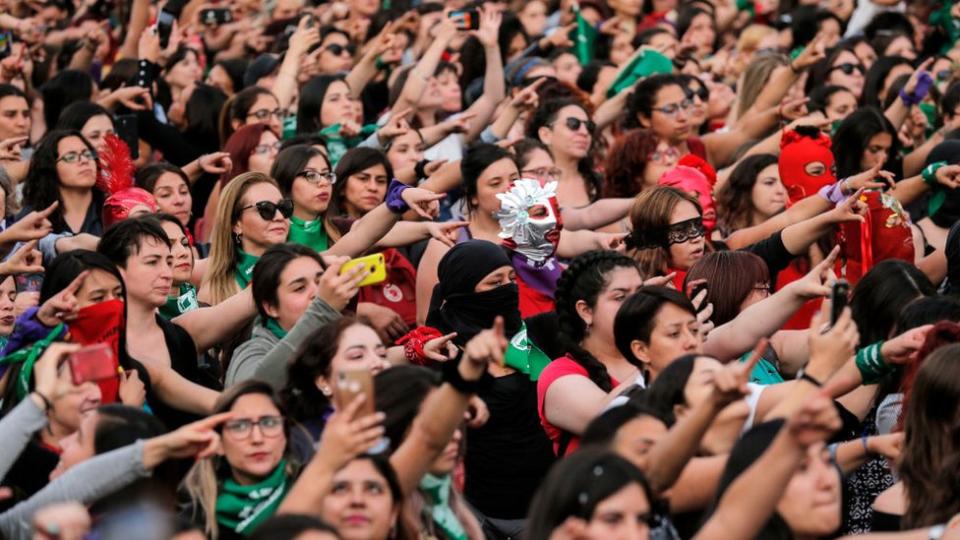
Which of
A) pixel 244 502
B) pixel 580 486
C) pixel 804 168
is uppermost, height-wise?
pixel 580 486

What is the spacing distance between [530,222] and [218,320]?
1.59m

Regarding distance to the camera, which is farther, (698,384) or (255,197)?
(255,197)

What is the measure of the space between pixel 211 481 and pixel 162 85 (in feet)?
24.6

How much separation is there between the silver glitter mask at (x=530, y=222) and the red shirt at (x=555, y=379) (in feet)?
4.88

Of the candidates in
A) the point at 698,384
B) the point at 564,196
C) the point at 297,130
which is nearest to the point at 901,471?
the point at 698,384

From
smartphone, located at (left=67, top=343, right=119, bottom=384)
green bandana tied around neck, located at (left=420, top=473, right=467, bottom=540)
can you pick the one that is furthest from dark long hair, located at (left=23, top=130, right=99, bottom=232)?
green bandana tied around neck, located at (left=420, top=473, right=467, bottom=540)

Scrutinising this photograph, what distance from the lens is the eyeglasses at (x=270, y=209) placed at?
25.6ft

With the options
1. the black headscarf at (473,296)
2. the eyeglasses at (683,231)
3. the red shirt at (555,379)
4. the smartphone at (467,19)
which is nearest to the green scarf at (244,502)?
the red shirt at (555,379)

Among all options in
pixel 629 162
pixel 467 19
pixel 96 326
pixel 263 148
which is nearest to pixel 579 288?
pixel 96 326

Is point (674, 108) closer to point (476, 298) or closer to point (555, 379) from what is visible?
point (476, 298)

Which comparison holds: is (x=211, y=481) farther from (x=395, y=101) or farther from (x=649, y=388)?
(x=395, y=101)

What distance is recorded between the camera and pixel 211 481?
5391 millimetres

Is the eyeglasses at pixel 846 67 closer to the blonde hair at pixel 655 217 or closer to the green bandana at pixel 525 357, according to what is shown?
the blonde hair at pixel 655 217

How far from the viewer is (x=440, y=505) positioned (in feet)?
17.7
